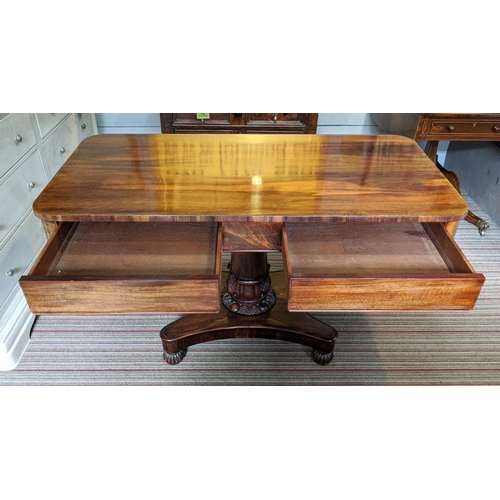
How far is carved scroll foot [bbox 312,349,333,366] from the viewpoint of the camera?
3.54 feet

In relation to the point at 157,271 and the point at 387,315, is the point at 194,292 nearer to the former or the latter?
the point at 157,271

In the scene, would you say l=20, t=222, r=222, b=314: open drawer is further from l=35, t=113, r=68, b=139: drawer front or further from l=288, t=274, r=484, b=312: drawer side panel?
l=35, t=113, r=68, b=139: drawer front

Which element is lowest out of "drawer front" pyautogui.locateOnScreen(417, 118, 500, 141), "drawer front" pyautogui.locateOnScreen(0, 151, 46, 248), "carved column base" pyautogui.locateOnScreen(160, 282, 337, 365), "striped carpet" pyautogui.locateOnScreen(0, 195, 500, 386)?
"striped carpet" pyautogui.locateOnScreen(0, 195, 500, 386)

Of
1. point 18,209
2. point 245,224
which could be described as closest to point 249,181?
point 245,224

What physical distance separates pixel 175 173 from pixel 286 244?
0.24 m

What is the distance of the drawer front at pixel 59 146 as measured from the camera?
1384 mm

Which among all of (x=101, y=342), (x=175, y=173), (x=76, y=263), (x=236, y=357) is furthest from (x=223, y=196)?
(x=101, y=342)

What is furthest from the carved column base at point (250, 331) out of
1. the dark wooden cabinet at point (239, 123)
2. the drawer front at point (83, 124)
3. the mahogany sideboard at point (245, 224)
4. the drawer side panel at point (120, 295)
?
the drawer front at point (83, 124)

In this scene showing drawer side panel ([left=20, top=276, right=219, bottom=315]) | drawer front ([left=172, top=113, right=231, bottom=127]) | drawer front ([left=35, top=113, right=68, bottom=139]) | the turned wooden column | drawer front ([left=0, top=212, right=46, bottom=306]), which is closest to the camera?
drawer side panel ([left=20, top=276, right=219, bottom=315])

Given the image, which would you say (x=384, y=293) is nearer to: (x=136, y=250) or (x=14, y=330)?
(x=136, y=250)

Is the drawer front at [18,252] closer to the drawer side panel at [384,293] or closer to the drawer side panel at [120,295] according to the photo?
the drawer side panel at [120,295]

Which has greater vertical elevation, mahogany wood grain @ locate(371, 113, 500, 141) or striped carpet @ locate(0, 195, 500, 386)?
mahogany wood grain @ locate(371, 113, 500, 141)

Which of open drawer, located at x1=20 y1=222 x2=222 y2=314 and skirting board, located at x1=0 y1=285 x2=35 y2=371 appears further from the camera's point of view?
skirting board, located at x1=0 y1=285 x2=35 y2=371

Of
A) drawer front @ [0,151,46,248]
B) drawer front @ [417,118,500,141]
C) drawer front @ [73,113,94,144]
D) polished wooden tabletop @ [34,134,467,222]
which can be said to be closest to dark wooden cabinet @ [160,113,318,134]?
drawer front @ [73,113,94,144]
